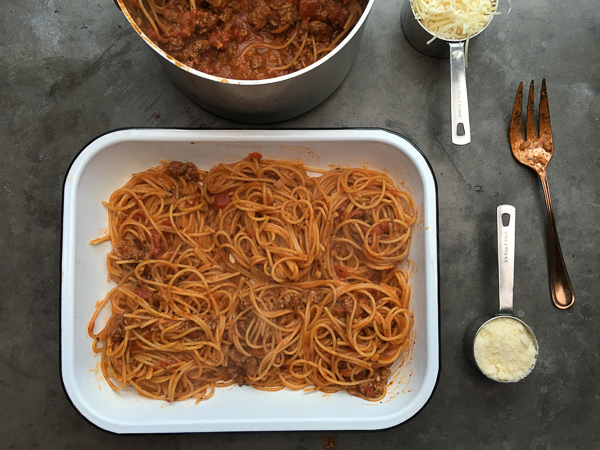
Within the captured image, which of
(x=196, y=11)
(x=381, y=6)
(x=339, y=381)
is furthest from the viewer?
(x=381, y=6)

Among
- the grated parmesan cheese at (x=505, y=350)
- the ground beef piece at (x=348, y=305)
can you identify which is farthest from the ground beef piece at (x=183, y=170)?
the grated parmesan cheese at (x=505, y=350)

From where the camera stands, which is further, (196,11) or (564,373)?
(564,373)

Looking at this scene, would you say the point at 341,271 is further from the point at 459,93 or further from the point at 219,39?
the point at 219,39

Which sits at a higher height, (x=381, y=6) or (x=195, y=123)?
(x=381, y=6)

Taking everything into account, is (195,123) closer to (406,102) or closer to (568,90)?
(406,102)

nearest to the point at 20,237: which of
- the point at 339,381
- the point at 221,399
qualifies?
the point at 221,399

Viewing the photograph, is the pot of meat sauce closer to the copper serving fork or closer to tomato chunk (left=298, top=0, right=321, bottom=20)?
tomato chunk (left=298, top=0, right=321, bottom=20)

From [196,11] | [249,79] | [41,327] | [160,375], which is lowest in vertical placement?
[160,375]
